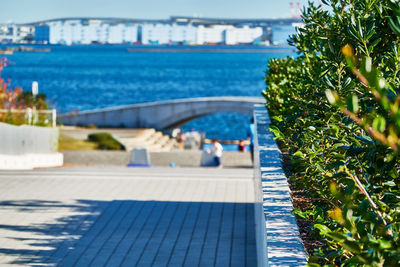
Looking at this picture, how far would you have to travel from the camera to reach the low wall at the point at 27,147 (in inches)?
453

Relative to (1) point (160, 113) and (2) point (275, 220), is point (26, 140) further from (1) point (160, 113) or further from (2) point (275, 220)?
(1) point (160, 113)

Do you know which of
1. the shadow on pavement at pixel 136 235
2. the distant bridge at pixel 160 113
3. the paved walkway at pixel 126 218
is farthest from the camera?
the distant bridge at pixel 160 113

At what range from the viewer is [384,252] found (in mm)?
1923

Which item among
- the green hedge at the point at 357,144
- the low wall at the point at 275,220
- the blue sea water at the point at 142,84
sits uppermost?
the green hedge at the point at 357,144

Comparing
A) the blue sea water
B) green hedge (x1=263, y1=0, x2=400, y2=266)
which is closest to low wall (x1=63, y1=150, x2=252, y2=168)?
green hedge (x1=263, y1=0, x2=400, y2=266)

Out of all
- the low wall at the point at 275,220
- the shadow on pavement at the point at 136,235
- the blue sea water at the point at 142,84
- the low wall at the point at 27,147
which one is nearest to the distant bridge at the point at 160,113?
the low wall at the point at 27,147

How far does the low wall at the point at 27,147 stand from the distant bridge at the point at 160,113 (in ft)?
49.1

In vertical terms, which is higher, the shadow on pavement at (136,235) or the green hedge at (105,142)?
the shadow on pavement at (136,235)

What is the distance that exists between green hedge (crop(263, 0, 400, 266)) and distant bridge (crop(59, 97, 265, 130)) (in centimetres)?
2218

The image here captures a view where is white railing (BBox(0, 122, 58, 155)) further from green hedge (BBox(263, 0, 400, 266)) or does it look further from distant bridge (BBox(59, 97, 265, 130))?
distant bridge (BBox(59, 97, 265, 130))

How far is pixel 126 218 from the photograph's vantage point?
23.8ft

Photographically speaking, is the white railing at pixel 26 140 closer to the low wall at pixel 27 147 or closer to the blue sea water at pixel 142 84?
the low wall at pixel 27 147

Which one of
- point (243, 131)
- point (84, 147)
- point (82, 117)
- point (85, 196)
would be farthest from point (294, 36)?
point (243, 131)

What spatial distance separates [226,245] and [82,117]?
2573 centimetres
